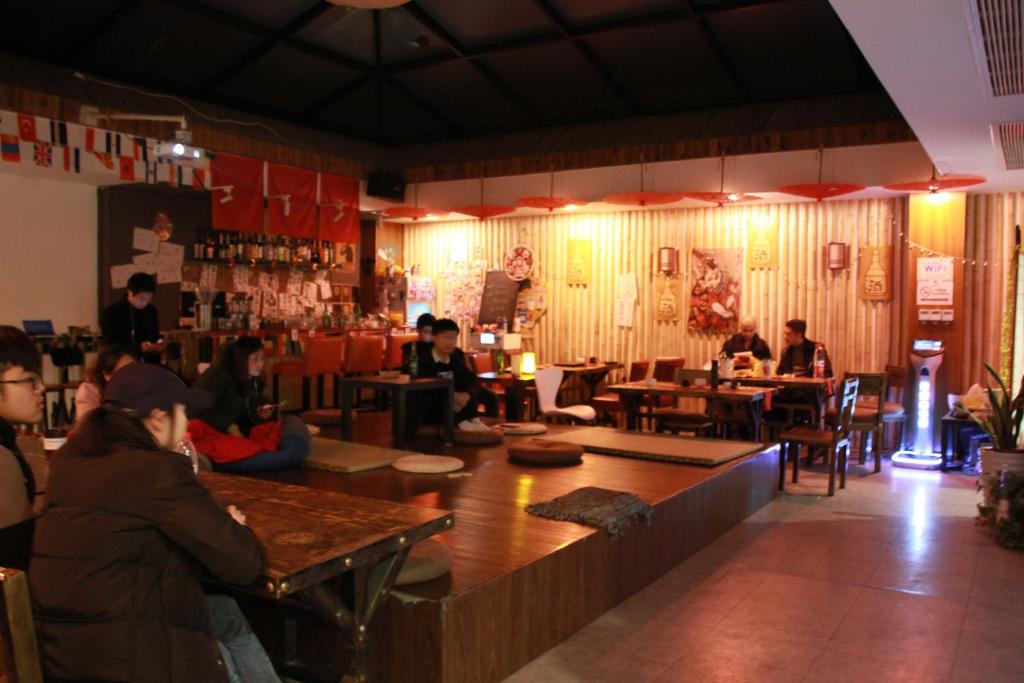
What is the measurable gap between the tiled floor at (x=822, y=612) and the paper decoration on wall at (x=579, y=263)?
529 cm

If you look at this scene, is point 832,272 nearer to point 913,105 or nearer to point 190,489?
point 913,105

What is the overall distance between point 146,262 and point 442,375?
4.50m

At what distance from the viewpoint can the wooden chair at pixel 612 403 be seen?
8.62 metres

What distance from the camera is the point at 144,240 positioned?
8.91 meters

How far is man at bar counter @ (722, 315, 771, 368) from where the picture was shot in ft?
29.0

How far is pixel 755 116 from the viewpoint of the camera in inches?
369

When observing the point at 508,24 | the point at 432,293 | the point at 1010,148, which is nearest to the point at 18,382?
the point at 1010,148

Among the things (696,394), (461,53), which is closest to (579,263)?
(461,53)

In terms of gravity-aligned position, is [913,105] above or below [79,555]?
above

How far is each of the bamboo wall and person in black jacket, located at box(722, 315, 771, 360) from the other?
61cm

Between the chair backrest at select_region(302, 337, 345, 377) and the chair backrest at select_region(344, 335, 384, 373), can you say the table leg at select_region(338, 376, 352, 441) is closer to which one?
the chair backrest at select_region(302, 337, 345, 377)

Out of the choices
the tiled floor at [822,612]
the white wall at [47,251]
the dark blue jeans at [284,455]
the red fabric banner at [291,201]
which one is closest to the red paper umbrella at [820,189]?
the tiled floor at [822,612]

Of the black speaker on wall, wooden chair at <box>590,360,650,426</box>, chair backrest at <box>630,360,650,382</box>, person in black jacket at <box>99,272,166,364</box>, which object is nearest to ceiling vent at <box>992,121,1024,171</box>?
wooden chair at <box>590,360,650,426</box>

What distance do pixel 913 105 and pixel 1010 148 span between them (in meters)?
1.36
